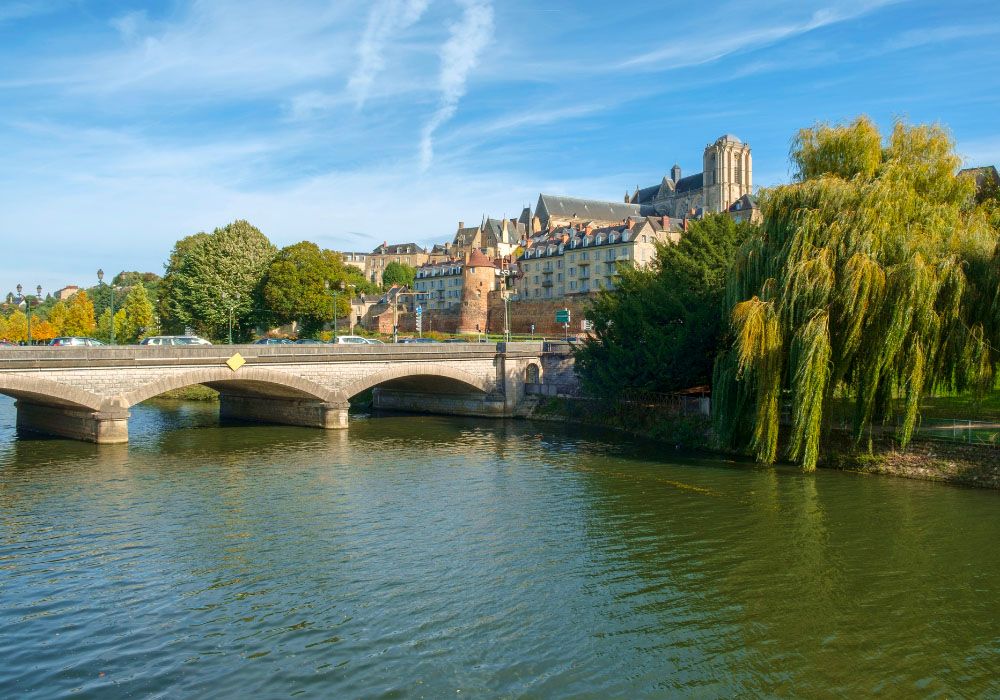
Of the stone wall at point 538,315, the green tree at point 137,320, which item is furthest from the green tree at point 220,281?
the stone wall at point 538,315

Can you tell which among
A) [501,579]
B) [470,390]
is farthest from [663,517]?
[470,390]

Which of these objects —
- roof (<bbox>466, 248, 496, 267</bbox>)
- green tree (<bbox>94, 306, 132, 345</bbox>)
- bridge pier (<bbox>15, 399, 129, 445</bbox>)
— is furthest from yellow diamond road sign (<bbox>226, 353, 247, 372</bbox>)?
roof (<bbox>466, 248, 496, 267</bbox>)

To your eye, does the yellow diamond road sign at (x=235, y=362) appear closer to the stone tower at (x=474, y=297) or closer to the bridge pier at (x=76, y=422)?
the bridge pier at (x=76, y=422)

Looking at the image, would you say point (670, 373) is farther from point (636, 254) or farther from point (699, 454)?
point (636, 254)

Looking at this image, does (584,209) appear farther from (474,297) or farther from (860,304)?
(860,304)

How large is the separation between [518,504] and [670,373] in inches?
658

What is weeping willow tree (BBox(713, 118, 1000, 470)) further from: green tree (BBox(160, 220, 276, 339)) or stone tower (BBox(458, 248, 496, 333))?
stone tower (BBox(458, 248, 496, 333))

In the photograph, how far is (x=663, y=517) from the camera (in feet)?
81.5

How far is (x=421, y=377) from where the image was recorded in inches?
2085

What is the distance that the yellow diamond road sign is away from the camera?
131 feet

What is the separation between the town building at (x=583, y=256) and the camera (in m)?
100

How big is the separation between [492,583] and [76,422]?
2912cm

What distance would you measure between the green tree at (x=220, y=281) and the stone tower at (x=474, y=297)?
3842 centimetres

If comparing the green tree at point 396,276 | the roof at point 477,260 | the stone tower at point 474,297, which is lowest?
the stone tower at point 474,297
